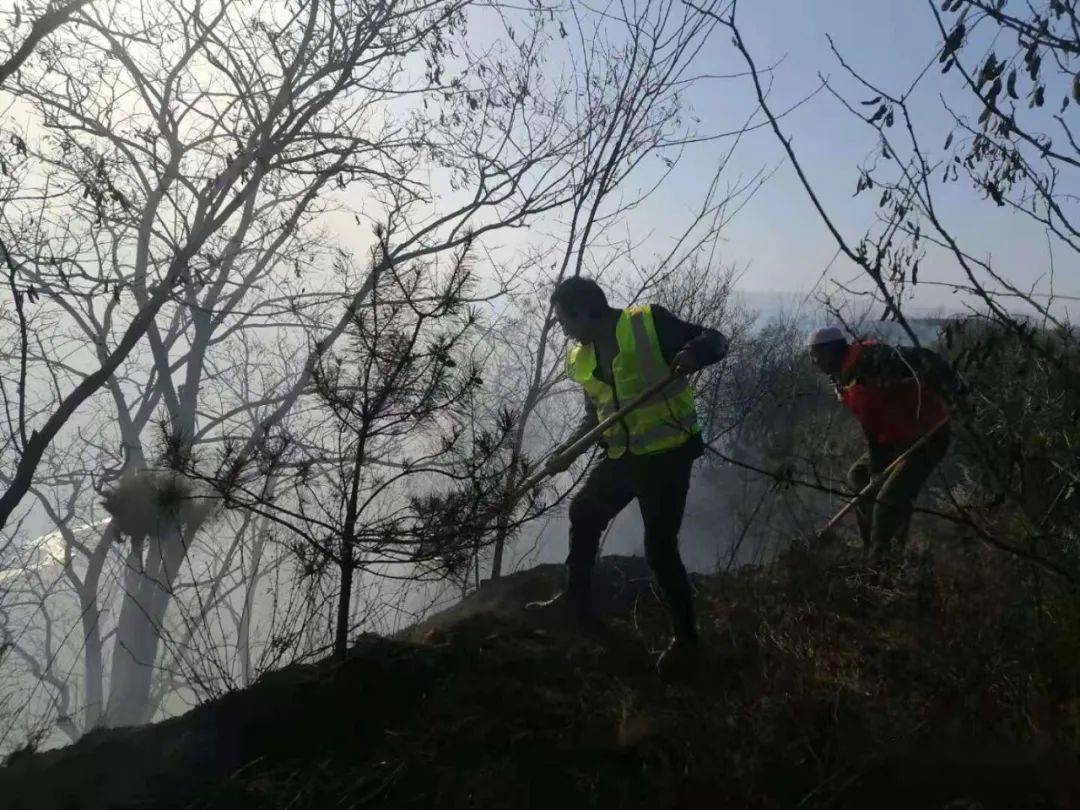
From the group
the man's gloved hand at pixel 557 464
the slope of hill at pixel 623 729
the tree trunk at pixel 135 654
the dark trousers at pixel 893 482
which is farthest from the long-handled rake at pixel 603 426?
the tree trunk at pixel 135 654

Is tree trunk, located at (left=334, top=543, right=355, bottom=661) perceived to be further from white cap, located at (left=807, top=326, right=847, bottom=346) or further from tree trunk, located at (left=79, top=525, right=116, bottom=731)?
tree trunk, located at (left=79, top=525, right=116, bottom=731)

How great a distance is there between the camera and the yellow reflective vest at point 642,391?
3447 mm

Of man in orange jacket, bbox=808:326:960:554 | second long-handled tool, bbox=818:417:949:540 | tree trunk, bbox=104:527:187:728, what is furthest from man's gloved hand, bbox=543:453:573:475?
tree trunk, bbox=104:527:187:728

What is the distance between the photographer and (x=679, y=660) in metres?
3.37

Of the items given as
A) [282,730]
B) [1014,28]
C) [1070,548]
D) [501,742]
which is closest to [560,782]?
[501,742]

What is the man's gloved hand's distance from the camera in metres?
3.74

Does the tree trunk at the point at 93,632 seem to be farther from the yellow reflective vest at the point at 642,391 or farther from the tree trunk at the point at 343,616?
the yellow reflective vest at the point at 642,391

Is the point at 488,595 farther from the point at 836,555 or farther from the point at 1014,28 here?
the point at 1014,28

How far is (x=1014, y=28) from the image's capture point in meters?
2.32

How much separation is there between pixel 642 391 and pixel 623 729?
1461 millimetres

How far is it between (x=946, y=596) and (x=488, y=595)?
2497 mm

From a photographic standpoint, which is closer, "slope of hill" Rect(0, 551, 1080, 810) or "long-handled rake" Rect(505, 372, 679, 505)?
"slope of hill" Rect(0, 551, 1080, 810)

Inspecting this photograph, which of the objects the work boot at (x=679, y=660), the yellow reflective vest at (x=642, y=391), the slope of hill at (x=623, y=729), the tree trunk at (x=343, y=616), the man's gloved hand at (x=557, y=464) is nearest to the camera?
the slope of hill at (x=623, y=729)

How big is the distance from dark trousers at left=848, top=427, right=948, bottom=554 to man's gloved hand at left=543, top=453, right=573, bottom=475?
5.15ft
